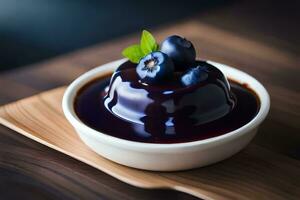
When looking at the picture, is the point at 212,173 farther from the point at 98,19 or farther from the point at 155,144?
the point at 98,19

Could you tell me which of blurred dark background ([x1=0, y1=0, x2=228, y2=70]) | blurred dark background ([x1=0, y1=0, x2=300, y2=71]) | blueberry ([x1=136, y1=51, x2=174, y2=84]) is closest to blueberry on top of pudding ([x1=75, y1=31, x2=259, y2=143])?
blueberry ([x1=136, y1=51, x2=174, y2=84])

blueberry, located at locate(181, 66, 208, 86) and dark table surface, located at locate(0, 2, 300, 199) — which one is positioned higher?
blueberry, located at locate(181, 66, 208, 86)

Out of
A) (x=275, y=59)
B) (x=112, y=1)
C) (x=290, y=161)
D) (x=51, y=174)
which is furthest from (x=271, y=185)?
(x=112, y=1)

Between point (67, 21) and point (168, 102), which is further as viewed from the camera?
point (67, 21)

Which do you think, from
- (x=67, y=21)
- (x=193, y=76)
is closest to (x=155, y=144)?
(x=193, y=76)

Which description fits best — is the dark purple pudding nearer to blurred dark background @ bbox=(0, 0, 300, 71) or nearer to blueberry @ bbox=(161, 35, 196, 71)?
blueberry @ bbox=(161, 35, 196, 71)

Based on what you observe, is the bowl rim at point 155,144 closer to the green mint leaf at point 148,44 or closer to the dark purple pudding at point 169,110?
the dark purple pudding at point 169,110

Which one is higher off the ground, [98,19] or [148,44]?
[148,44]
